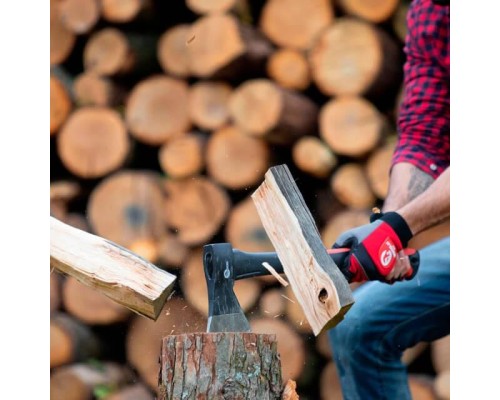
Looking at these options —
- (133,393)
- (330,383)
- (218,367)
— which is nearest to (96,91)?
(133,393)

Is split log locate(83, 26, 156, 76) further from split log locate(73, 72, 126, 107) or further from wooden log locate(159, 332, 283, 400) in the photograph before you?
wooden log locate(159, 332, 283, 400)

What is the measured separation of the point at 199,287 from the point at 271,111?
0.44 metres

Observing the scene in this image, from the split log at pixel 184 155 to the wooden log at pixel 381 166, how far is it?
1.24 feet

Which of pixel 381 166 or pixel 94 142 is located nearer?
pixel 381 166

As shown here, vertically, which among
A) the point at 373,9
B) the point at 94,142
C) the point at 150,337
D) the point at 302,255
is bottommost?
the point at 150,337

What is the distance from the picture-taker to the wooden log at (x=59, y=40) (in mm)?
2037

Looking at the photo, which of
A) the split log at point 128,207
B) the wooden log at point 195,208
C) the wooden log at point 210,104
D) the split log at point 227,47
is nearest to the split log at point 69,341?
the split log at point 128,207

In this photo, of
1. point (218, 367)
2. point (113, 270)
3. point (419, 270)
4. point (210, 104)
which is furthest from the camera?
point (210, 104)

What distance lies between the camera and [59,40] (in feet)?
6.74

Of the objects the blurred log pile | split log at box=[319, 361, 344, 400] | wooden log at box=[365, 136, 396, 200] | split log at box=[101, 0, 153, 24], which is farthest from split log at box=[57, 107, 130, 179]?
split log at box=[319, 361, 344, 400]

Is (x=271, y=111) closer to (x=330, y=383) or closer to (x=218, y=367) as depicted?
(x=330, y=383)
